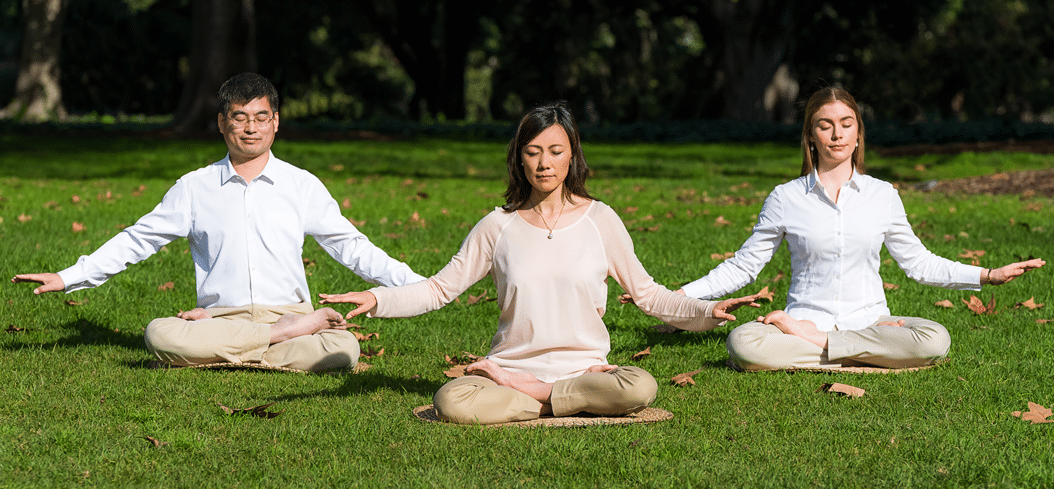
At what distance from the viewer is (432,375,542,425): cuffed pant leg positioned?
15.8 ft

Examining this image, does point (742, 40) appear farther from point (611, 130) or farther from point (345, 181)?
point (345, 181)

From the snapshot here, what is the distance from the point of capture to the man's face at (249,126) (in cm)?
588

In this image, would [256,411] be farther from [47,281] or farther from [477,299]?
[477,299]

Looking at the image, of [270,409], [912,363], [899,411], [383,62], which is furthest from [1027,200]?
[383,62]

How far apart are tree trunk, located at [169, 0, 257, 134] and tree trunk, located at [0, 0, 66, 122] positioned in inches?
252

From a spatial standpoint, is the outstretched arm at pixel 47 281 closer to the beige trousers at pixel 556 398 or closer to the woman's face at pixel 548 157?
the beige trousers at pixel 556 398

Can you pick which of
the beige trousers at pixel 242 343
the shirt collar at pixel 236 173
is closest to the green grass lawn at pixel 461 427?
the beige trousers at pixel 242 343

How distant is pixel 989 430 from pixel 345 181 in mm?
14913

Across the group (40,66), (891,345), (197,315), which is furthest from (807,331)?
(40,66)

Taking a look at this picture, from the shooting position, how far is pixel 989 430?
15.6 feet

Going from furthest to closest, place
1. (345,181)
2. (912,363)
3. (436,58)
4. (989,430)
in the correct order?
1. (436,58)
2. (345,181)
3. (912,363)
4. (989,430)

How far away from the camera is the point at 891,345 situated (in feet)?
19.5

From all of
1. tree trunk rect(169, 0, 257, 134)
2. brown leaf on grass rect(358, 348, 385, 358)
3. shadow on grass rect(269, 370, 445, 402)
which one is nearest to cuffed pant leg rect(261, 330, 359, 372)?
shadow on grass rect(269, 370, 445, 402)

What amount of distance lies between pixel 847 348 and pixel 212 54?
23.3 m
